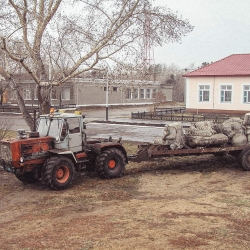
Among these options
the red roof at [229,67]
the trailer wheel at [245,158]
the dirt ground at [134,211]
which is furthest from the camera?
the red roof at [229,67]

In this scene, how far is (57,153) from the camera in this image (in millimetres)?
9984

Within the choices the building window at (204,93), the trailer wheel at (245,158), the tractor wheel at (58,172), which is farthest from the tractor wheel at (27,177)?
the building window at (204,93)

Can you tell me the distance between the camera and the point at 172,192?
1008 cm

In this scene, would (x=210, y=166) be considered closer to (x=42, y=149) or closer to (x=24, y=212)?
(x=42, y=149)

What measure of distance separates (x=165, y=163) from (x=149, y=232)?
22.5 feet

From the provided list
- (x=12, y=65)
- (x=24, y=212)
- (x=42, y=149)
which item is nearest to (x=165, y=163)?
(x=42, y=149)

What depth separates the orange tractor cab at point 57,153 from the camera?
9805 mm

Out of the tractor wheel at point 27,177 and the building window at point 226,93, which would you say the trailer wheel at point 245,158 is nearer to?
the tractor wheel at point 27,177

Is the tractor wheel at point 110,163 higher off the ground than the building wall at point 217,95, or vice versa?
the building wall at point 217,95

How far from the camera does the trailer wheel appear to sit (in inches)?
484

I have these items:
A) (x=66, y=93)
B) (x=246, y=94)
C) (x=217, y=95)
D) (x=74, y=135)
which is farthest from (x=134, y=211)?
(x=66, y=93)

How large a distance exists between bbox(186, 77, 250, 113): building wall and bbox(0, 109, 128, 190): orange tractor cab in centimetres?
2443

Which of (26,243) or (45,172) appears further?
(45,172)

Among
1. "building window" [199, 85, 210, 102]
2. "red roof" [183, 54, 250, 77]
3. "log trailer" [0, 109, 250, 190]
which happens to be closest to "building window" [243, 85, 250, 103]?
"red roof" [183, 54, 250, 77]
